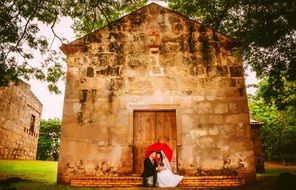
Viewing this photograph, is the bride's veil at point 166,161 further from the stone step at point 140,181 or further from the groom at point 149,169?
the stone step at point 140,181

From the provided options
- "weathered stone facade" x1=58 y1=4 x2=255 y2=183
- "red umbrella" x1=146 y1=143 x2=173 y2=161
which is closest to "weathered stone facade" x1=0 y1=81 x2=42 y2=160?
"weathered stone facade" x1=58 y1=4 x2=255 y2=183

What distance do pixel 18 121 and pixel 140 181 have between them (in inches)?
608

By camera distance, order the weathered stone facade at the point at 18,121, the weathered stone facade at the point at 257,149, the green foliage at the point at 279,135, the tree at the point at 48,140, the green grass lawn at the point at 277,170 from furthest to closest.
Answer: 1. the tree at the point at 48,140
2. the green foliage at the point at 279,135
3. the weathered stone facade at the point at 18,121
4. the weathered stone facade at the point at 257,149
5. the green grass lawn at the point at 277,170

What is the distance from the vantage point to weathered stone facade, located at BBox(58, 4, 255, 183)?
366 inches

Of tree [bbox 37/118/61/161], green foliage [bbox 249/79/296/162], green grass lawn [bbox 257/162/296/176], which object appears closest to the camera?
green grass lawn [bbox 257/162/296/176]

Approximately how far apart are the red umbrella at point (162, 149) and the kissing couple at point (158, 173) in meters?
0.39

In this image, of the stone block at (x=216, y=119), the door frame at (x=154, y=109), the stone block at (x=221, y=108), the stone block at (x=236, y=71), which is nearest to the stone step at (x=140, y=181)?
the door frame at (x=154, y=109)

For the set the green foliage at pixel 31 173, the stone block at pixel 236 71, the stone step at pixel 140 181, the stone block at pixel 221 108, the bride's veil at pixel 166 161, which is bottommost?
the stone step at pixel 140 181

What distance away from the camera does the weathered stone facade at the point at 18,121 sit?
1934cm

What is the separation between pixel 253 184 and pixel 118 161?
13.0ft

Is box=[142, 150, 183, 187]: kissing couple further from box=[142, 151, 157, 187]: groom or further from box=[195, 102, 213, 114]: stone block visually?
box=[195, 102, 213, 114]: stone block

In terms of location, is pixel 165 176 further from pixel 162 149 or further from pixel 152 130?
pixel 152 130

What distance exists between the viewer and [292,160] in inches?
802

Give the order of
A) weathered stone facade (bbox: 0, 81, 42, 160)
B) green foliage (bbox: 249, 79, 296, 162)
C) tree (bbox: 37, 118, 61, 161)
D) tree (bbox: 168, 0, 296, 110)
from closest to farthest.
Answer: tree (bbox: 168, 0, 296, 110), weathered stone facade (bbox: 0, 81, 42, 160), green foliage (bbox: 249, 79, 296, 162), tree (bbox: 37, 118, 61, 161)
